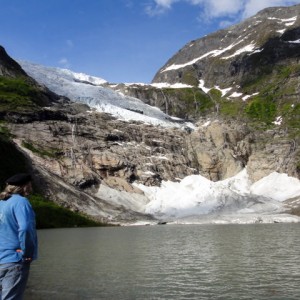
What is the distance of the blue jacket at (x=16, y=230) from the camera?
27.6 feet

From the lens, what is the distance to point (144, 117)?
173 metres

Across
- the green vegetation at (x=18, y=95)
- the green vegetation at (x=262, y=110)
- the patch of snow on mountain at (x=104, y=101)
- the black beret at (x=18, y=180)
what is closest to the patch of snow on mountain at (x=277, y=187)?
the green vegetation at (x=262, y=110)

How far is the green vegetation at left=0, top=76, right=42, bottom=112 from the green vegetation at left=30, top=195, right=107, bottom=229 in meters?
45.9

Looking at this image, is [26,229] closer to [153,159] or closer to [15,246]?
[15,246]

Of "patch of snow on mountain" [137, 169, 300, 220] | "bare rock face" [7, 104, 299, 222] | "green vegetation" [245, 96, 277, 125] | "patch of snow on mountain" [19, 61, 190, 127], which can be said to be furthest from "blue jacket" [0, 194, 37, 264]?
"green vegetation" [245, 96, 277, 125]

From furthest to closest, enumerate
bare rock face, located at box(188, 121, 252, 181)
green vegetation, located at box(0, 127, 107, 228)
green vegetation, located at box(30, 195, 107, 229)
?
bare rock face, located at box(188, 121, 252, 181) < green vegetation, located at box(0, 127, 107, 228) < green vegetation, located at box(30, 195, 107, 229)

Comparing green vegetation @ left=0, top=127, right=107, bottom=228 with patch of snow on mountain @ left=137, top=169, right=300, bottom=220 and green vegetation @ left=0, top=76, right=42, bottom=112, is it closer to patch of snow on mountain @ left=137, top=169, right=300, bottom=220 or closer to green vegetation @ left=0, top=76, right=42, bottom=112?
green vegetation @ left=0, top=76, right=42, bottom=112

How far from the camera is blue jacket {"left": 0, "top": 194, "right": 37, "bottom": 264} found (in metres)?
8.42

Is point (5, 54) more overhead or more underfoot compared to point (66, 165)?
more overhead

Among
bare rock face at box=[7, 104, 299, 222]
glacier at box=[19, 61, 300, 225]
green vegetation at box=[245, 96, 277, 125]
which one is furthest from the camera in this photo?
green vegetation at box=[245, 96, 277, 125]

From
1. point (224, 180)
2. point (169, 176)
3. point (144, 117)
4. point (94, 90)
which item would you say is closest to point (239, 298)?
point (169, 176)

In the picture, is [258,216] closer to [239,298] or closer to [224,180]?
[224,180]

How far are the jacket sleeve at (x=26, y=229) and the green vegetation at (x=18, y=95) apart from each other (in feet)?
432

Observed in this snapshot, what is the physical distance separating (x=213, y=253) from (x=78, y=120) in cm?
11537
